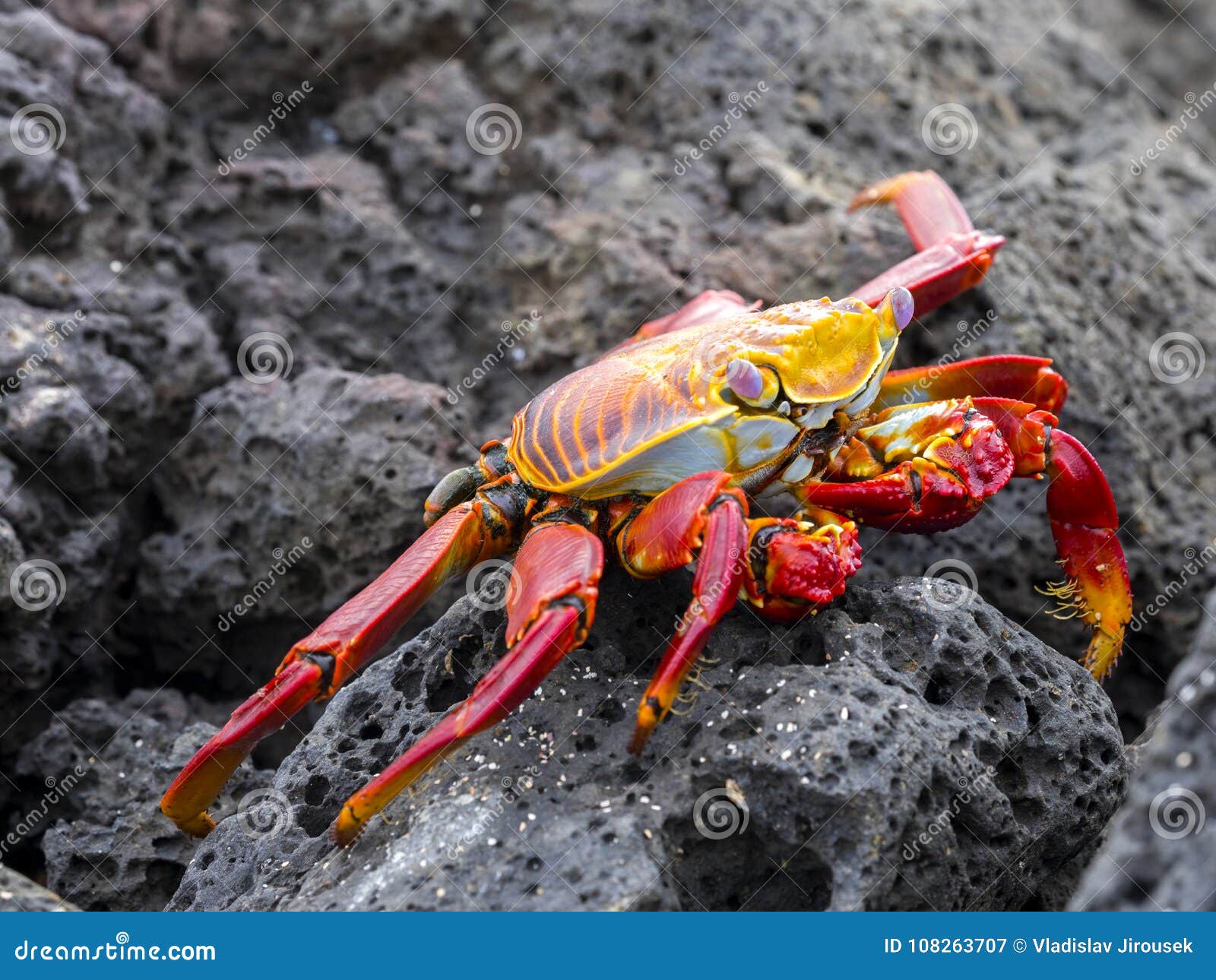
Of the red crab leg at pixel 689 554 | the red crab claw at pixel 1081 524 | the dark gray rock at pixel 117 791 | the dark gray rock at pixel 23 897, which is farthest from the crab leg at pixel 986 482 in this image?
the dark gray rock at pixel 23 897

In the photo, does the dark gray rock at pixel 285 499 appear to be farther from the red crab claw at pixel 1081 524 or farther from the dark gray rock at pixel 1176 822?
the dark gray rock at pixel 1176 822

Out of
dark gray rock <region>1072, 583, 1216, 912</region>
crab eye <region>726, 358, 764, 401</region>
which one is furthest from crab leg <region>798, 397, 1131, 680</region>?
dark gray rock <region>1072, 583, 1216, 912</region>

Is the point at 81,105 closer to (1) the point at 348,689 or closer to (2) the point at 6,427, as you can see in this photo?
(2) the point at 6,427

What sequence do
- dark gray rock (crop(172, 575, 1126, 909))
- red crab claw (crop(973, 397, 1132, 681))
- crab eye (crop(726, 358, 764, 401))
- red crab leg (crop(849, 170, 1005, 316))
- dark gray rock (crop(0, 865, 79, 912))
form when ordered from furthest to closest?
red crab leg (crop(849, 170, 1005, 316)) → red crab claw (crop(973, 397, 1132, 681)) → crab eye (crop(726, 358, 764, 401)) → dark gray rock (crop(0, 865, 79, 912)) → dark gray rock (crop(172, 575, 1126, 909))

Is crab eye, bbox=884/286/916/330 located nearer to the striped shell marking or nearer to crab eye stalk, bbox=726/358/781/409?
the striped shell marking

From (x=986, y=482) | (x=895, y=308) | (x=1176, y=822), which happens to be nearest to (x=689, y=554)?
(x=986, y=482)
